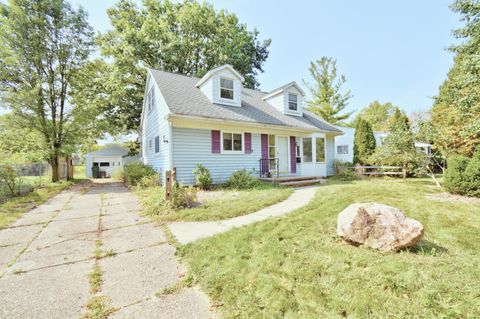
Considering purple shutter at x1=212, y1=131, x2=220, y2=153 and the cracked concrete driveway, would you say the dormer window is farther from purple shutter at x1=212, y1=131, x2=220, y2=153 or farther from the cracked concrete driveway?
the cracked concrete driveway

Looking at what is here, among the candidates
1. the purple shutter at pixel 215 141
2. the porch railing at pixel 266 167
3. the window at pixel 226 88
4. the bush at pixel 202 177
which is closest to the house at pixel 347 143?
the porch railing at pixel 266 167

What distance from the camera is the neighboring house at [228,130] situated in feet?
30.4

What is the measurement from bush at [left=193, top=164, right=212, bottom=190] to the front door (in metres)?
4.61

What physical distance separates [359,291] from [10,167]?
12.3 metres

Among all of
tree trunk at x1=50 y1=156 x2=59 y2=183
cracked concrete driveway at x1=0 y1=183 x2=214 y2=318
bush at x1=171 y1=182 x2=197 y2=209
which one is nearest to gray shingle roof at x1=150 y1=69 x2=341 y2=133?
bush at x1=171 y1=182 x2=197 y2=209

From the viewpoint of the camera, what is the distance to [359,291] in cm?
227

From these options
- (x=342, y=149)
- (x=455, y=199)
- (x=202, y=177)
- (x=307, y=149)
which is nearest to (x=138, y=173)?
(x=202, y=177)

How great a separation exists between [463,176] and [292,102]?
8939 mm

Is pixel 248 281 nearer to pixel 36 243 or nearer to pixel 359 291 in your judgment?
pixel 359 291

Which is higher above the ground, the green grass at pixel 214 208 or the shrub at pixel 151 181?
the shrub at pixel 151 181

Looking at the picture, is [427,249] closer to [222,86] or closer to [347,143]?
[222,86]

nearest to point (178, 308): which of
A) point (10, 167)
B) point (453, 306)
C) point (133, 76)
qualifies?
point (453, 306)

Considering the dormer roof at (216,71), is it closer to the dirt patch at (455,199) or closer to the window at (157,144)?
the window at (157,144)

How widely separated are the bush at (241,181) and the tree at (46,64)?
11684 mm
